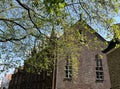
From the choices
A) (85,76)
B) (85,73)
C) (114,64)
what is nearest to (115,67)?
(114,64)

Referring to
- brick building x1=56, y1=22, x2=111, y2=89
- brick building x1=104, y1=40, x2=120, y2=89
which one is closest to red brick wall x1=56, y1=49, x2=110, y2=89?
brick building x1=56, y1=22, x2=111, y2=89

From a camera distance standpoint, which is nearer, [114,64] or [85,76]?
[114,64]

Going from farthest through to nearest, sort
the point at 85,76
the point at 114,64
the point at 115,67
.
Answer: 1. the point at 85,76
2. the point at 114,64
3. the point at 115,67

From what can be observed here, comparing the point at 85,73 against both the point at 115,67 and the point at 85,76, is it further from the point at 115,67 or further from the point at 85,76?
the point at 115,67

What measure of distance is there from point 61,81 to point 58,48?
412 inches

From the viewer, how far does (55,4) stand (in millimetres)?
5309

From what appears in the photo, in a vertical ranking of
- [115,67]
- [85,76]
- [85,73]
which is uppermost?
[85,73]

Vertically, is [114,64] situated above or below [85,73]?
below

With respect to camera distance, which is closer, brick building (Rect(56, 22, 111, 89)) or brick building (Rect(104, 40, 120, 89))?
brick building (Rect(104, 40, 120, 89))

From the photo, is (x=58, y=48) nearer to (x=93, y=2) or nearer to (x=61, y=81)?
(x=93, y=2)

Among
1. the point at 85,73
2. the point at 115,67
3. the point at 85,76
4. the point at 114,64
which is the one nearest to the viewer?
the point at 115,67

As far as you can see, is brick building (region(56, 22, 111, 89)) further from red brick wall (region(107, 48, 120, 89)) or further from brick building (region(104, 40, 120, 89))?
red brick wall (region(107, 48, 120, 89))

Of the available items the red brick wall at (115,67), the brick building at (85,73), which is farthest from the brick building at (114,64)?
the brick building at (85,73)

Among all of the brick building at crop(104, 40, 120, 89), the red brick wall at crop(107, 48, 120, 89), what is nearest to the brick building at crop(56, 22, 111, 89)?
the brick building at crop(104, 40, 120, 89)
